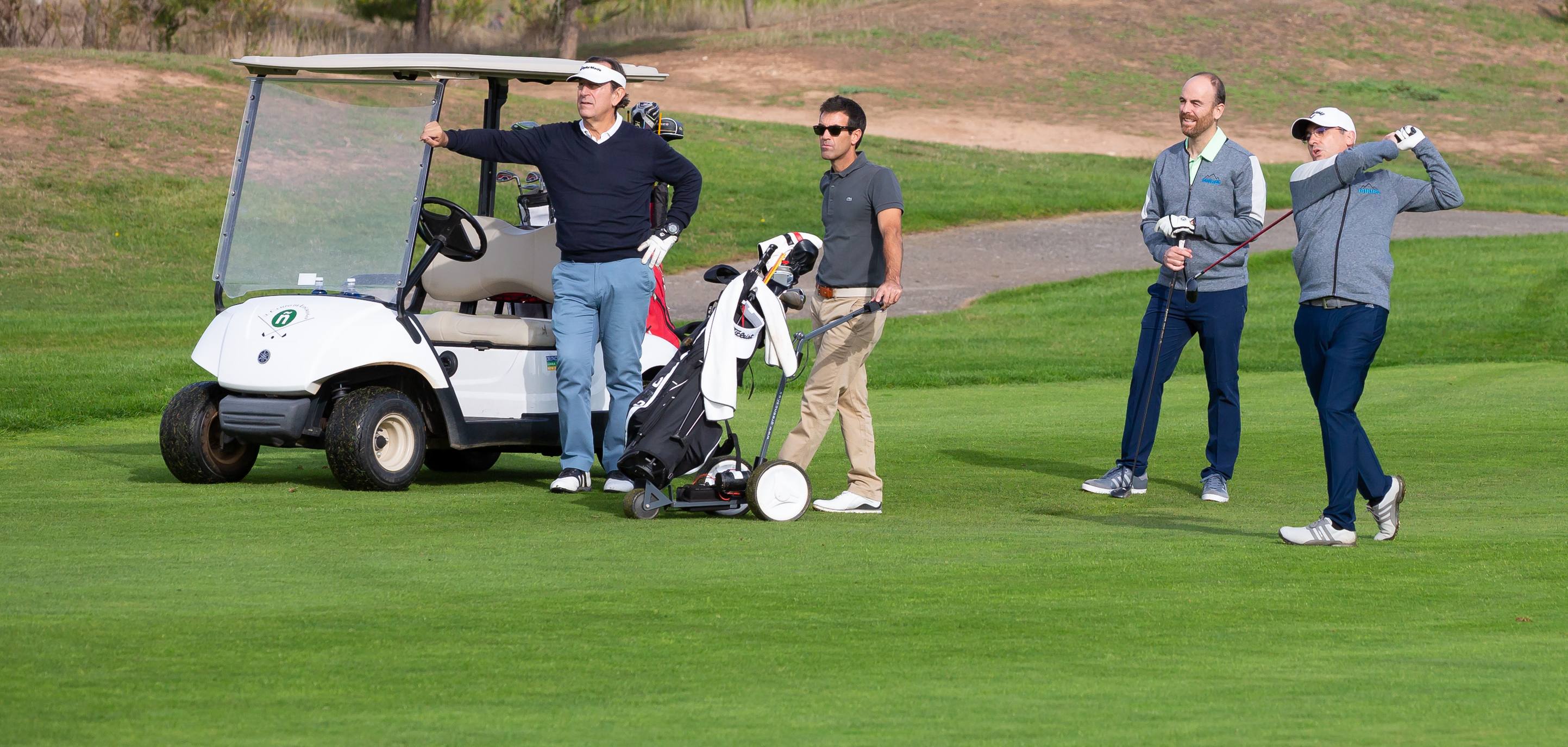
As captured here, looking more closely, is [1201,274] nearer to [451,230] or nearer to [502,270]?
[502,270]

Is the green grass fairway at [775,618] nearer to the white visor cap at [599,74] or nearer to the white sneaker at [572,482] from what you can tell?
the white sneaker at [572,482]

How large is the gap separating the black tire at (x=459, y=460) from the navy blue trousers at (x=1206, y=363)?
3.30 metres

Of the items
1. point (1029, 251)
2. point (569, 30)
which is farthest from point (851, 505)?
point (569, 30)

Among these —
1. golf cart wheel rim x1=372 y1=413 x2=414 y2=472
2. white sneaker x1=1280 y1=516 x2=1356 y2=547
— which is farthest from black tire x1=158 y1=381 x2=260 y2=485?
white sneaker x1=1280 y1=516 x2=1356 y2=547

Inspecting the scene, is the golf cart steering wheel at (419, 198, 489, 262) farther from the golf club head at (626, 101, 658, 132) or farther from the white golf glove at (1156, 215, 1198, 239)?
the white golf glove at (1156, 215, 1198, 239)

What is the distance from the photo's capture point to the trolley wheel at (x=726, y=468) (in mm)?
7531

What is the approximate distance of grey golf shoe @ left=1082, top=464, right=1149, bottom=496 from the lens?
8.49 metres

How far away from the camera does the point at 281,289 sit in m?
8.77

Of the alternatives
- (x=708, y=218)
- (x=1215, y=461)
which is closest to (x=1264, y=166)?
(x=708, y=218)

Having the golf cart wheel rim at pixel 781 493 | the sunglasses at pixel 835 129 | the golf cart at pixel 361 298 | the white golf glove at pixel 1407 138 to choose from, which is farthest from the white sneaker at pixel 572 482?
the white golf glove at pixel 1407 138

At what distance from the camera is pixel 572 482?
8438 millimetres

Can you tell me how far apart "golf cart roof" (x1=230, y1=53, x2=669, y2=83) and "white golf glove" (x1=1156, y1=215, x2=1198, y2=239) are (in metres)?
2.79

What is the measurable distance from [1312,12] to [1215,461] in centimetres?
4716

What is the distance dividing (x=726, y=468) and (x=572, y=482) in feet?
3.84
